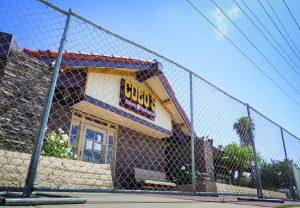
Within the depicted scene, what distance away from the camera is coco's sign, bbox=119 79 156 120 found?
31.6 ft

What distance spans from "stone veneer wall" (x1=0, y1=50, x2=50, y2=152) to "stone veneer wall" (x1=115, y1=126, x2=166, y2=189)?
4.94m

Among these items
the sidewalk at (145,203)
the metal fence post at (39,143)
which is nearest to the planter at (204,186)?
the sidewalk at (145,203)

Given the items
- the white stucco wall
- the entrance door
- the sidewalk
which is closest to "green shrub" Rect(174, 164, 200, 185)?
the white stucco wall

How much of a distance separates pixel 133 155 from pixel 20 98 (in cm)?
619

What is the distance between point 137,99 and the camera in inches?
408

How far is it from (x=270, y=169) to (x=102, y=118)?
6209mm

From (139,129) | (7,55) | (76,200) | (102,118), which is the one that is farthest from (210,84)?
(139,129)

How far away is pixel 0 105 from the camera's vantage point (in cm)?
504

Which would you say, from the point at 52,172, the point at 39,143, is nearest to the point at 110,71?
the point at 52,172

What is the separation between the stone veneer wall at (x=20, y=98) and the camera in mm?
5004

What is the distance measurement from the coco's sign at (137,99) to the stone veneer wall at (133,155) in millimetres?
1192

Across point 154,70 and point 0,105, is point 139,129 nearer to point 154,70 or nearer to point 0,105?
point 154,70

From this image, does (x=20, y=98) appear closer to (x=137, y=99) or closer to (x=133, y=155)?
(x=137, y=99)

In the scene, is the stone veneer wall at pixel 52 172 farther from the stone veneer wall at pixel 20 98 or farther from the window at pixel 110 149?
the window at pixel 110 149
